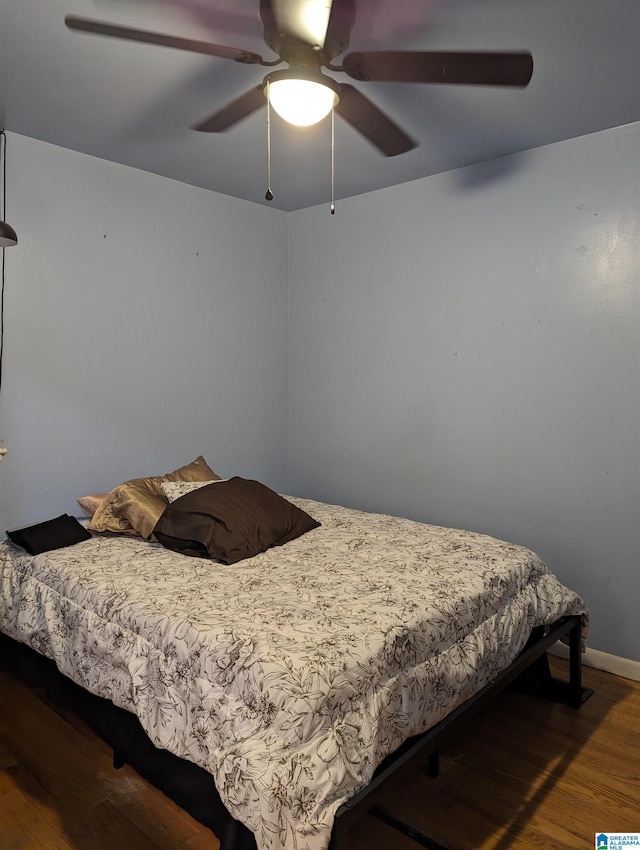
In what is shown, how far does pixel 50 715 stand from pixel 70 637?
552mm

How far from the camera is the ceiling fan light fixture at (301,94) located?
1740 millimetres

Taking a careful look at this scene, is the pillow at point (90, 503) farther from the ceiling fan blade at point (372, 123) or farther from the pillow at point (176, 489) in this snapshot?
the ceiling fan blade at point (372, 123)

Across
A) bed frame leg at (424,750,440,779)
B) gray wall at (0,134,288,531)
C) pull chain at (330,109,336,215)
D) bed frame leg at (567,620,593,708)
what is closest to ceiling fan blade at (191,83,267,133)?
pull chain at (330,109,336,215)

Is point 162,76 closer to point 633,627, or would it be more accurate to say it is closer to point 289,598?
point 289,598

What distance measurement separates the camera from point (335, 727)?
1.47 m

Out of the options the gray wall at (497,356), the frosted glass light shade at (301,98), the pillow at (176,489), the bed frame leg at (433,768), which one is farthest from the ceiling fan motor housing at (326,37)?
the bed frame leg at (433,768)

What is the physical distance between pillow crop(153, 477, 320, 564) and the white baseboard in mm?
1516

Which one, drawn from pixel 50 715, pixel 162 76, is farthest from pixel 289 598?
pixel 162 76

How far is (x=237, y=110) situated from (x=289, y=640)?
1853 mm

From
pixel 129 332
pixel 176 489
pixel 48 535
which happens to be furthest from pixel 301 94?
pixel 48 535

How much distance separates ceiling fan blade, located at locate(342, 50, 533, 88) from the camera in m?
1.74

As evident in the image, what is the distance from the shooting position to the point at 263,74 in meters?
2.23

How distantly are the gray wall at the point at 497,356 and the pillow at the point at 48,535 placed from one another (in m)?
1.77

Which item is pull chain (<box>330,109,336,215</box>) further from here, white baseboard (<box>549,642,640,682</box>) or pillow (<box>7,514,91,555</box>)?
white baseboard (<box>549,642,640,682</box>)
